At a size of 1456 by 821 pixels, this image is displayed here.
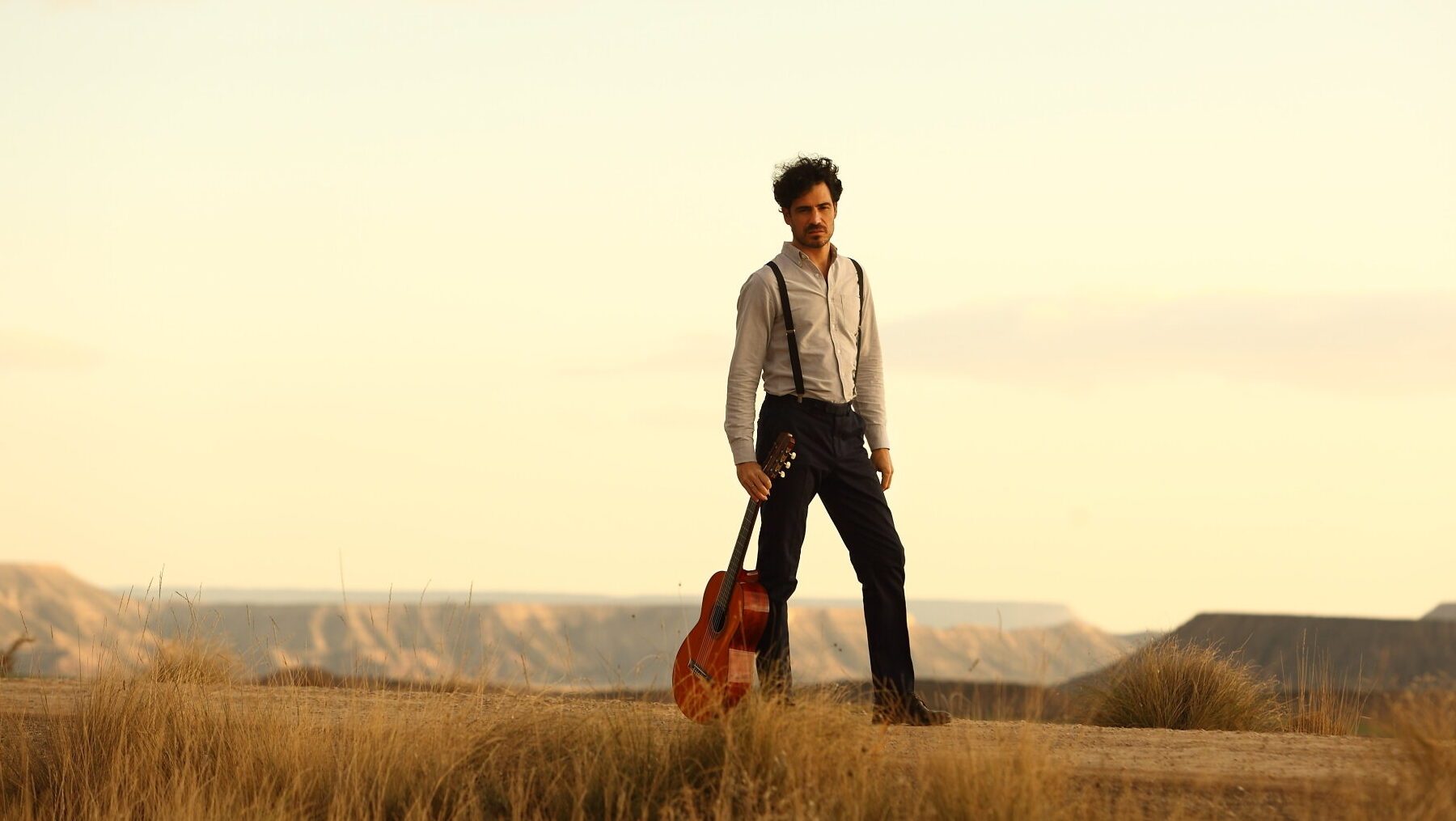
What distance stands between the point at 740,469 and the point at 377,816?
2.08 meters

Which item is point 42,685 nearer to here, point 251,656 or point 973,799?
point 251,656

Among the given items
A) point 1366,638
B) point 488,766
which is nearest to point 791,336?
point 488,766

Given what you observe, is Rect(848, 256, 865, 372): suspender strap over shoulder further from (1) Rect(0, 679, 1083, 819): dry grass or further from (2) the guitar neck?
(1) Rect(0, 679, 1083, 819): dry grass

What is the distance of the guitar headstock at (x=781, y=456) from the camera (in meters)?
6.46

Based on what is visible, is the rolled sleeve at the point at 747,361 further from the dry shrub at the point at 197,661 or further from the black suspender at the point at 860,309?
the dry shrub at the point at 197,661

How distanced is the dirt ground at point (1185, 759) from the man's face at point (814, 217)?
7.03ft

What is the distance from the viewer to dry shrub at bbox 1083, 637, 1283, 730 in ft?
29.7

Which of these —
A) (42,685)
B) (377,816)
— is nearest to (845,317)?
(377,816)

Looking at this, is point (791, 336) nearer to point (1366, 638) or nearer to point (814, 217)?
point (814, 217)

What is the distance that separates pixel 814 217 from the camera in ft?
21.8

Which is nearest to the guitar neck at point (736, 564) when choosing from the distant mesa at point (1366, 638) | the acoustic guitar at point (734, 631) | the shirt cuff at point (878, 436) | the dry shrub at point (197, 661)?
the acoustic guitar at point (734, 631)

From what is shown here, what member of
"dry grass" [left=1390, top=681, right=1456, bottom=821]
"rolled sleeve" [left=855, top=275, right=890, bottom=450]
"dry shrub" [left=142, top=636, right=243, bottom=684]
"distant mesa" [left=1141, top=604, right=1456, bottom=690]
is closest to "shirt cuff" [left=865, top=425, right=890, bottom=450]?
"rolled sleeve" [left=855, top=275, right=890, bottom=450]

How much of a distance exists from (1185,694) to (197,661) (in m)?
6.62

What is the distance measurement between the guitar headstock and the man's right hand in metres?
0.04
